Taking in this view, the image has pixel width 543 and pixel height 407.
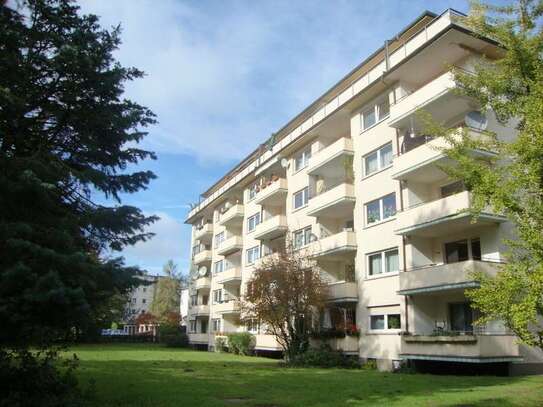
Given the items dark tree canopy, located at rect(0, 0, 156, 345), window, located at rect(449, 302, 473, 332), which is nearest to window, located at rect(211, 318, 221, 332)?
window, located at rect(449, 302, 473, 332)

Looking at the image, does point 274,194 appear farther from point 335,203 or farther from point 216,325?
point 216,325

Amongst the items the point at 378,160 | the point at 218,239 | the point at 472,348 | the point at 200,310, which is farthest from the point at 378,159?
the point at 200,310

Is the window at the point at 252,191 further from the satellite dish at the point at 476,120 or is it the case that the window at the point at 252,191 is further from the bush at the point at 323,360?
the satellite dish at the point at 476,120

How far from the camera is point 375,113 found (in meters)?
29.1

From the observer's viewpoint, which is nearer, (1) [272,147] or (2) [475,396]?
(2) [475,396]

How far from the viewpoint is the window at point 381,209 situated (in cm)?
2702

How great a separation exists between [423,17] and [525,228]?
692 inches

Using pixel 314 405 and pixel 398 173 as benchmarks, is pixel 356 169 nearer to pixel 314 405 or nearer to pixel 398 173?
pixel 398 173

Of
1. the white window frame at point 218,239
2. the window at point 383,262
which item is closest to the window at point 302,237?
the window at point 383,262

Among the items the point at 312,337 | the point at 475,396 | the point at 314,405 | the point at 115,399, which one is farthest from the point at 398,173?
the point at 115,399

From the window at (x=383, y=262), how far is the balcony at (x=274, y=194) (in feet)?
40.3

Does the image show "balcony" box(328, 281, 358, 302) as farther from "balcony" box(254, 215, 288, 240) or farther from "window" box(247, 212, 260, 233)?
"window" box(247, 212, 260, 233)

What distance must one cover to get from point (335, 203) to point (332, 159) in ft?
9.18

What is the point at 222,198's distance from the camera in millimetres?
53594
